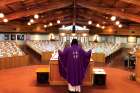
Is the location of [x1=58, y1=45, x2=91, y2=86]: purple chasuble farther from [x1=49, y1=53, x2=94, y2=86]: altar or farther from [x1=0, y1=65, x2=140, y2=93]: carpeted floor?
[x1=49, y1=53, x2=94, y2=86]: altar

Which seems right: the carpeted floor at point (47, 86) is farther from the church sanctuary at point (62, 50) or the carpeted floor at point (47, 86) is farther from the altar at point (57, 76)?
the altar at point (57, 76)

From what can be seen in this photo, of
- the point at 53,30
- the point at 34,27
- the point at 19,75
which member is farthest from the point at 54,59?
the point at 53,30

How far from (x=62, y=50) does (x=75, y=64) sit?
166 cm

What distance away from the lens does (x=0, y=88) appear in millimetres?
8375

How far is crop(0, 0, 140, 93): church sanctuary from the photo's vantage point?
28.7 feet

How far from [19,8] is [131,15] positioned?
598 centimetres

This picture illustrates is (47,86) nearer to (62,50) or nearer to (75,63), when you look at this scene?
(62,50)

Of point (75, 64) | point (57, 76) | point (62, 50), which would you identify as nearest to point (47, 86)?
point (57, 76)

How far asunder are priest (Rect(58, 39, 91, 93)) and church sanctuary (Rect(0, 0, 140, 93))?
3 centimetres

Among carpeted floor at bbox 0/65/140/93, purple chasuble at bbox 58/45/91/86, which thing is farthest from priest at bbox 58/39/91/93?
carpeted floor at bbox 0/65/140/93

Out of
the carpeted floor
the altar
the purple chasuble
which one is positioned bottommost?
the carpeted floor

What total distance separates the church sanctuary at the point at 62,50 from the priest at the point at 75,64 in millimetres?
30

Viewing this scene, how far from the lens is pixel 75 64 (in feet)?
24.5

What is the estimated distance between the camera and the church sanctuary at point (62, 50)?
8750 mm
